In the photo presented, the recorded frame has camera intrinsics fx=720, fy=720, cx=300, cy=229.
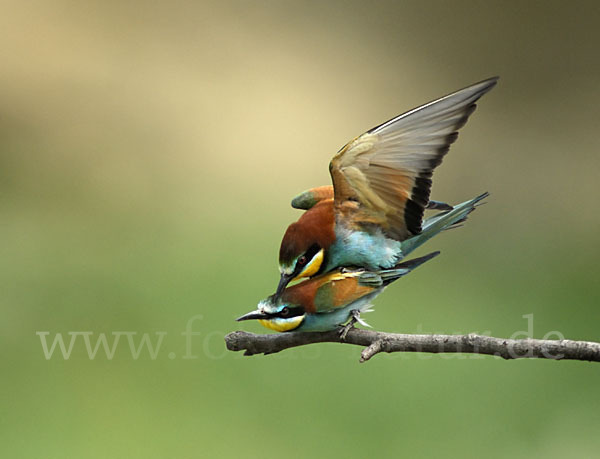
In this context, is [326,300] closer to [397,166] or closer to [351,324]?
[351,324]

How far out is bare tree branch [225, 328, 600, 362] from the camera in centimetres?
71

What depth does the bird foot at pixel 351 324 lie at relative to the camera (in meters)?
0.83

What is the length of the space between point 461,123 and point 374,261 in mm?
188

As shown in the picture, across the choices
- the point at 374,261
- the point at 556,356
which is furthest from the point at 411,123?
the point at 556,356

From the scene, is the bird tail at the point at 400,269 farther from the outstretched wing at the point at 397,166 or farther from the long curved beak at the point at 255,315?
the long curved beak at the point at 255,315

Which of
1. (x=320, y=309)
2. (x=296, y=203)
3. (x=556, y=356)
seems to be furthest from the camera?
(x=296, y=203)

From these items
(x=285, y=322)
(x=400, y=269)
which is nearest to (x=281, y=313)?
(x=285, y=322)

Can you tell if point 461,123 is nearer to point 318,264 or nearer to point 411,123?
point 411,123

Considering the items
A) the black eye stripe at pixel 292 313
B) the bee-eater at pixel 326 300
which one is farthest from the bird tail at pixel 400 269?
the black eye stripe at pixel 292 313

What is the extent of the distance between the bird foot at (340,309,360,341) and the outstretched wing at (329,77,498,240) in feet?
0.33

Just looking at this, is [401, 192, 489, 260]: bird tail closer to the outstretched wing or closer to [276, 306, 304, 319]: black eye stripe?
the outstretched wing

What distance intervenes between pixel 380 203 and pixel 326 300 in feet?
0.43

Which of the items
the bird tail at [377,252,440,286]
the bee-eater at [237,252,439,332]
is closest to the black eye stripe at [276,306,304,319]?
the bee-eater at [237,252,439,332]

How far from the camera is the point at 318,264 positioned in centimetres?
82
